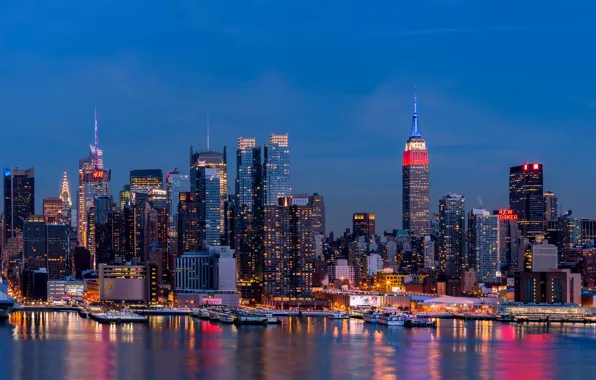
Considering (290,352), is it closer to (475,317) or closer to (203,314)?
(203,314)

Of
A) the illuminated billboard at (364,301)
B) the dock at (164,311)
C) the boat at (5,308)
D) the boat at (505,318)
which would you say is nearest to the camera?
the boat at (5,308)

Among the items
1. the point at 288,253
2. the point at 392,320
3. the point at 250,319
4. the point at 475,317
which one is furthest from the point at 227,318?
the point at 288,253

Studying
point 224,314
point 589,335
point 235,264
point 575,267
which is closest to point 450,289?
point 575,267

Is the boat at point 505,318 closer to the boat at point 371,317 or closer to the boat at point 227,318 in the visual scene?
the boat at point 371,317

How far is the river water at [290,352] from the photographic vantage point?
50.9m

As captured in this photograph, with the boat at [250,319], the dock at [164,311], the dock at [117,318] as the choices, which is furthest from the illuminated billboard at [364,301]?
the dock at [117,318]

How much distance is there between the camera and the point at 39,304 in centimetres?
13225

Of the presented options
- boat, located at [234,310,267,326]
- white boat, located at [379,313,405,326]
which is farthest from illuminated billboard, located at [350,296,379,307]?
boat, located at [234,310,267,326]

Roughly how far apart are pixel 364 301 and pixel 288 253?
8.96 metres

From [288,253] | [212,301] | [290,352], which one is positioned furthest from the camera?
[288,253]

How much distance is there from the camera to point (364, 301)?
122188mm

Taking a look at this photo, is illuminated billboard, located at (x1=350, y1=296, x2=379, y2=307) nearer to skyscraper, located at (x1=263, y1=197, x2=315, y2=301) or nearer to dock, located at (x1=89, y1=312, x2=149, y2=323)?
skyscraper, located at (x1=263, y1=197, x2=315, y2=301)

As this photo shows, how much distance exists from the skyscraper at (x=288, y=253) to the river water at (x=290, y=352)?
3313 cm

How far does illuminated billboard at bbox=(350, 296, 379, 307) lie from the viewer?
121 m
